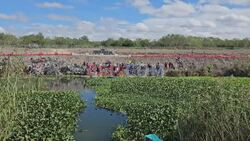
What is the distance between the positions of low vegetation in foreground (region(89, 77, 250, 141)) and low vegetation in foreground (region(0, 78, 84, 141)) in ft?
6.59

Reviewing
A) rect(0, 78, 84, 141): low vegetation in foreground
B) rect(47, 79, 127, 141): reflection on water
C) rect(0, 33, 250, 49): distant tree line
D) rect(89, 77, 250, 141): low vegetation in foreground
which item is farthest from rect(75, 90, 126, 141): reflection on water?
rect(0, 33, 250, 49): distant tree line

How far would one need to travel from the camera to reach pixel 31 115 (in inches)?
560

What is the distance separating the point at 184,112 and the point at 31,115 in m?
5.45

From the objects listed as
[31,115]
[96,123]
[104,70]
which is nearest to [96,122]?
A: [96,123]

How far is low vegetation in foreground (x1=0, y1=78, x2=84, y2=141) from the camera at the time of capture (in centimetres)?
996

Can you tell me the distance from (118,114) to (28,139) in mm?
7733

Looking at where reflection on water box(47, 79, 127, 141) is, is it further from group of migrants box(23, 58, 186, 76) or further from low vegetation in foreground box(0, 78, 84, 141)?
group of migrants box(23, 58, 186, 76)

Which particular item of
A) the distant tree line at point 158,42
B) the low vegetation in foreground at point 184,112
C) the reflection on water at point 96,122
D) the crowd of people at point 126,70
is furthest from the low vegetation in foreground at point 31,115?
the distant tree line at point 158,42

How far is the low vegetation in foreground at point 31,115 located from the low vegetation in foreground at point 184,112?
6.59 ft

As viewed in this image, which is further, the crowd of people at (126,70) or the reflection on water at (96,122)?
the crowd of people at (126,70)

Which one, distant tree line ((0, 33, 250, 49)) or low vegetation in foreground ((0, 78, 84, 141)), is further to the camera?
distant tree line ((0, 33, 250, 49))

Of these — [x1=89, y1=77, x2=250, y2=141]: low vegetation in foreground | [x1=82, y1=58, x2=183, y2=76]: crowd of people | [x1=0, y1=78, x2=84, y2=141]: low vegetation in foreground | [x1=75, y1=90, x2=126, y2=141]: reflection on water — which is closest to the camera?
[x1=89, y1=77, x2=250, y2=141]: low vegetation in foreground

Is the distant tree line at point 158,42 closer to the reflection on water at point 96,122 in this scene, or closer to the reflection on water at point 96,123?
the reflection on water at point 96,122

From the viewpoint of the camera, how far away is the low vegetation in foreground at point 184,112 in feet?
31.7
